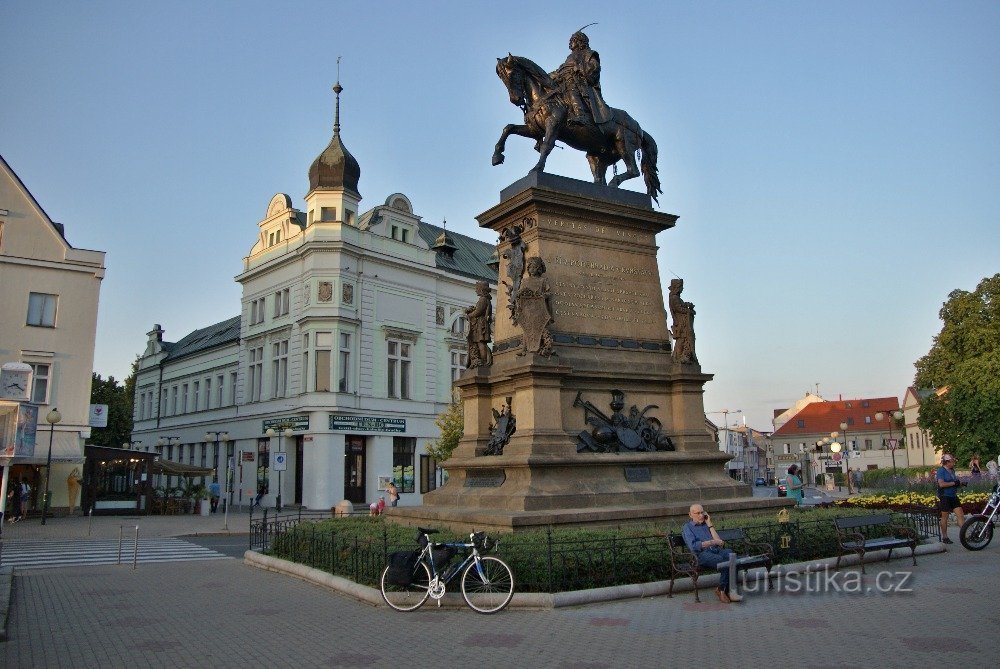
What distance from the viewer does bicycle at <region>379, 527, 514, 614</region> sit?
32.4 feet

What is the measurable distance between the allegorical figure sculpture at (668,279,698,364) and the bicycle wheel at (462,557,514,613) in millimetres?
7332

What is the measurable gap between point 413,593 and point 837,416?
354ft

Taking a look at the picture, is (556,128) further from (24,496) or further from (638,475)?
(24,496)

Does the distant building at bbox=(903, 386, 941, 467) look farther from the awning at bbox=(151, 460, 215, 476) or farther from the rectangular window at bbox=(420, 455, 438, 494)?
the awning at bbox=(151, 460, 215, 476)

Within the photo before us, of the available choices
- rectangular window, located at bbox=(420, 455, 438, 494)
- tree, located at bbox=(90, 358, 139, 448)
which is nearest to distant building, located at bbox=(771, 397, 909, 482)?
rectangular window, located at bbox=(420, 455, 438, 494)

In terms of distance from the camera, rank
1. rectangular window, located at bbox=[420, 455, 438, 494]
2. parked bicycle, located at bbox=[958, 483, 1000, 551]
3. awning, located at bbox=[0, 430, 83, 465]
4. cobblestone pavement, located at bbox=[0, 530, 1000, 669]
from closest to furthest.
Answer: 1. cobblestone pavement, located at bbox=[0, 530, 1000, 669]
2. parked bicycle, located at bbox=[958, 483, 1000, 551]
3. awning, located at bbox=[0, 430, 83, 465]
4. rectangular window, located at bbox=[420, 455, 438, 494]

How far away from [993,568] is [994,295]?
46101 millimetres

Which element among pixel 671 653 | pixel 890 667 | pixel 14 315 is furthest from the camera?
pixel 14 315

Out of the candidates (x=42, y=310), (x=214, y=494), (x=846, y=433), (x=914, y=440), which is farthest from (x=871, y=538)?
(x=846, y=433)

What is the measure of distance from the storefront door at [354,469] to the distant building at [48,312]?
40.5 feet

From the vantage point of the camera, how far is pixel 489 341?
16.4 metres

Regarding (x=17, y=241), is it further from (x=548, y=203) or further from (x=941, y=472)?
(x=941, y=472)

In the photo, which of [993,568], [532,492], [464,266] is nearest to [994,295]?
[464,266]

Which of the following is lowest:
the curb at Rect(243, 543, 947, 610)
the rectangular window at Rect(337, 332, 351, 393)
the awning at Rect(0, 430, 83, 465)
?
the curb at Rect(243, 543, 947, 610)
